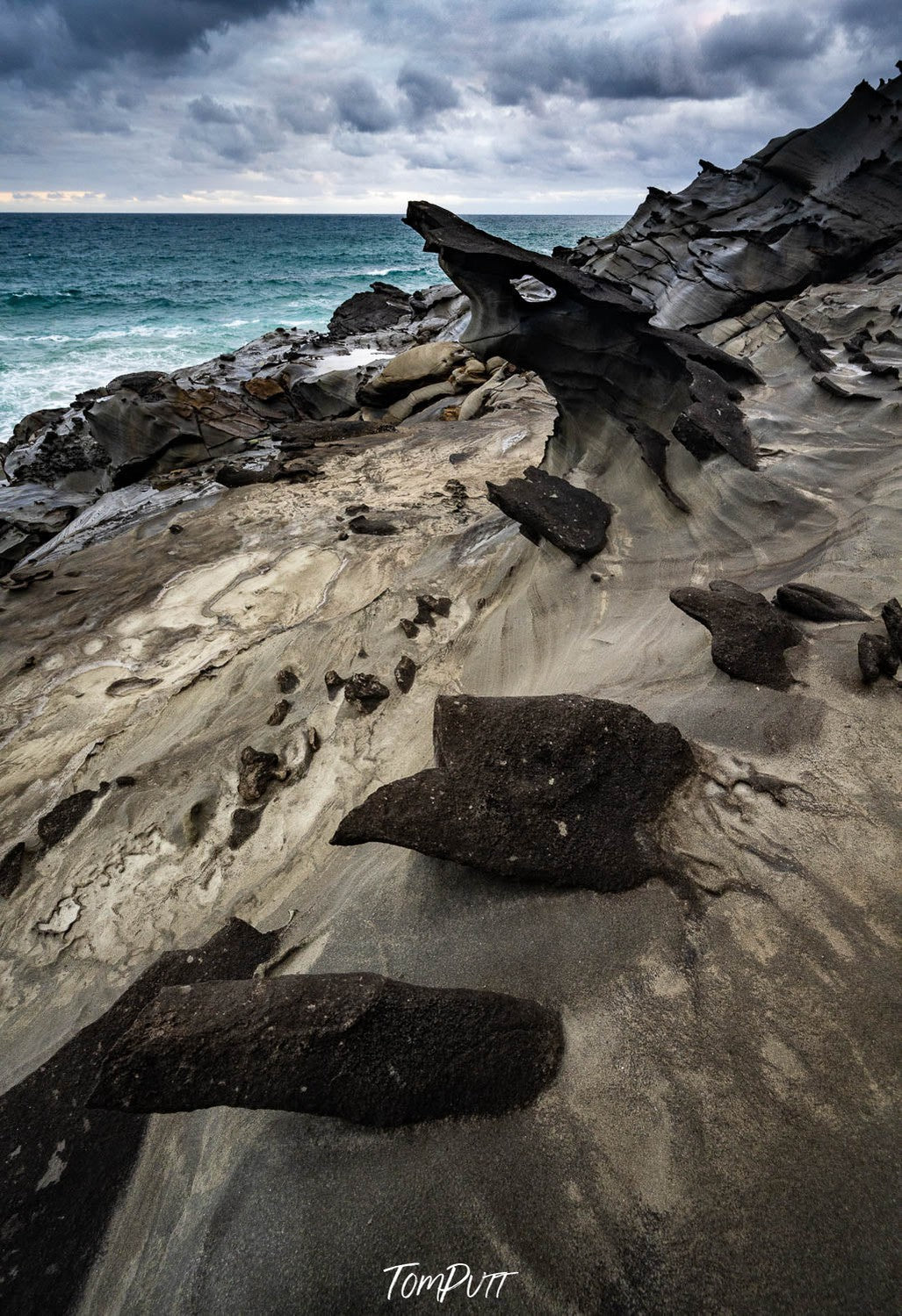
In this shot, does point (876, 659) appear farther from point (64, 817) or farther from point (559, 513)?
point (64, 817)

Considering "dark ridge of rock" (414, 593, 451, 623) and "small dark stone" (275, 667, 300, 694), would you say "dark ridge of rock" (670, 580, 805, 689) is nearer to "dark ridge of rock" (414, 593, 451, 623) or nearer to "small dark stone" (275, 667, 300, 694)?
"dark ridge of rock" (414, 593, 451, 623)

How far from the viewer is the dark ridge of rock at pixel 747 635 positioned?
7.69ft

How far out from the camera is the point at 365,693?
3693 mm

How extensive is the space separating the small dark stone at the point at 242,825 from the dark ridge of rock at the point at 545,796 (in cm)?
127

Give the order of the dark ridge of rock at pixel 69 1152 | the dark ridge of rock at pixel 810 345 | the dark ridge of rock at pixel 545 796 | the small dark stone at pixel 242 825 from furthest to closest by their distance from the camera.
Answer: the dark ridge of rock at pixel 810 345 < the small dark stone at pixel 242 825 < the dark ridge of rock at pixel 545 796 < the dark ridge of rock at pixel 69 1152

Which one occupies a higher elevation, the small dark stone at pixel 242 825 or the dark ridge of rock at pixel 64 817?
the small dark stone at pixel 242 825

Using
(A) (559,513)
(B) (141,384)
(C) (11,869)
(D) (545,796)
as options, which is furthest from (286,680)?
(B) (141,384)

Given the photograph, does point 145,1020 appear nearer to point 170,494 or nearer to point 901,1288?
point 901,1288

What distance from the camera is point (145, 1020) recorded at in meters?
1.51

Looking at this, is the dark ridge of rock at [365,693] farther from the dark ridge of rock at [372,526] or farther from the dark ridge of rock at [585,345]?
the dark ridge of rock at [585,345]

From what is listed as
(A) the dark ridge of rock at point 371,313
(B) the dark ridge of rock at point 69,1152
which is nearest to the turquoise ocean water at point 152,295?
(A) the dark ridge of rock at point 371,313

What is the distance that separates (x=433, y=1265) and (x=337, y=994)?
50 cm

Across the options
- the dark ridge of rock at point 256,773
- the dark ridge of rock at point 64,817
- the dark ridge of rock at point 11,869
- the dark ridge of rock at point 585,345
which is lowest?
the dark ridge of rock at point 11,869

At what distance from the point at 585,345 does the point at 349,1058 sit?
4.62m
